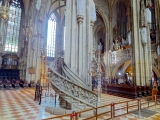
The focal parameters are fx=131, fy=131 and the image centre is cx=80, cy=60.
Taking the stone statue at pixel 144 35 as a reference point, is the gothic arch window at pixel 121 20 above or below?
above

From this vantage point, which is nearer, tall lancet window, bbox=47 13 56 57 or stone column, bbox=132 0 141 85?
stone column, bbox=132 0 141 85

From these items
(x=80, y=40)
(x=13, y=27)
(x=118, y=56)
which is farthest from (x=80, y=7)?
(x=13, y=27)

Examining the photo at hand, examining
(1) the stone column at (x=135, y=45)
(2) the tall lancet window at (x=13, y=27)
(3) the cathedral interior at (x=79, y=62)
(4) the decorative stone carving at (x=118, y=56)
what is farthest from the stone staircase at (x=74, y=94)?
(2) the tall lancet window at (x=13, y=27)

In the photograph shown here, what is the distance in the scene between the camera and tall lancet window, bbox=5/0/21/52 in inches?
867

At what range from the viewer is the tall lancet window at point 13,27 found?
72.3 feet

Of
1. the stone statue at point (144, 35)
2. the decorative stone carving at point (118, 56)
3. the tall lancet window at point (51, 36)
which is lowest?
the decorative stone carving at point (118, 56)

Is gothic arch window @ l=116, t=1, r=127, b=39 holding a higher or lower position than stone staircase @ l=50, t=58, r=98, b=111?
higher

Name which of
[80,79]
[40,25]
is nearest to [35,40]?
[40,25]

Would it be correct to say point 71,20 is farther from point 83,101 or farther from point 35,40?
point 35,40

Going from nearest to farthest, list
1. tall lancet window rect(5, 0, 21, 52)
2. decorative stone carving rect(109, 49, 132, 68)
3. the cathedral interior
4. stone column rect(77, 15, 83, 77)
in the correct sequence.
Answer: the cathedral interior → stone column rect(77, 15, 83, 77) → decorative stone carving rect(109, 49, 132, 68) → tall lancet window rect(5, 0, 21, 52)

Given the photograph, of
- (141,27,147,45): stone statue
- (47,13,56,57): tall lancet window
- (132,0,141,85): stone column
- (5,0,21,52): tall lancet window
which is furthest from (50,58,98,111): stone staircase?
(47,13,56,57): tall lancet window

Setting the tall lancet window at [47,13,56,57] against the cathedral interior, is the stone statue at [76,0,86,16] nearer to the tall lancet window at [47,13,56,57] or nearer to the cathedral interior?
the cathedral interior

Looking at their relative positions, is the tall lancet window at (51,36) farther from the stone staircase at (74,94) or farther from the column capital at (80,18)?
the stone staircase at (74,94)

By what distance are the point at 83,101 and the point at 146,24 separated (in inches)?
428
